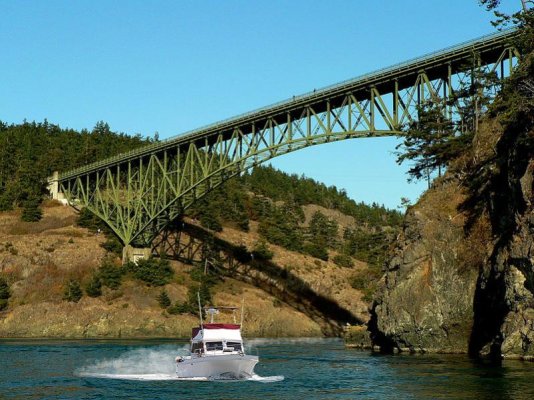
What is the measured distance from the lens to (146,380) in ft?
151

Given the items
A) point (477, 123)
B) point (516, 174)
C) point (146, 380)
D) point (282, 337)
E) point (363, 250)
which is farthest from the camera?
point (363, 250)

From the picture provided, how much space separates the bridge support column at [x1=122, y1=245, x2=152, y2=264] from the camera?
110 m

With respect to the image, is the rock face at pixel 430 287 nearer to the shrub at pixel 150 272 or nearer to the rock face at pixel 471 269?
the rock face at pixel 471 269

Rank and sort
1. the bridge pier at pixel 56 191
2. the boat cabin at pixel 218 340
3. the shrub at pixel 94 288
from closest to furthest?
the boat cabin at pixel 218 340 < the shrub at pixel 94 288 < the bridge pier at pixel 56 191

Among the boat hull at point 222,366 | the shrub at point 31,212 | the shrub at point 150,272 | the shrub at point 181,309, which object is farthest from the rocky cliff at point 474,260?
the shrub at point 31,212

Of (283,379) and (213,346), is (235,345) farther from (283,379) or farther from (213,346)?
Answer: (283,379)

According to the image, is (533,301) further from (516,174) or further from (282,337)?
(282,337)

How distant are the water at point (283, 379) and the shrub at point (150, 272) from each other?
144 feet

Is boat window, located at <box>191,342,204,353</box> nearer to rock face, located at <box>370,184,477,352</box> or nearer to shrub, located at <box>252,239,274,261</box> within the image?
rock face, located at <box>370,184,477,352</box>

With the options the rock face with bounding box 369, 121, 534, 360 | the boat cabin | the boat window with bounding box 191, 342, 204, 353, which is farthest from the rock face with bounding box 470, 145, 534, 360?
the boat window with bounding box 191, 342, 204, 353

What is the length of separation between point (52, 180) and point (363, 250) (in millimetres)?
59105

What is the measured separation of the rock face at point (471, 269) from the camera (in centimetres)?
4778

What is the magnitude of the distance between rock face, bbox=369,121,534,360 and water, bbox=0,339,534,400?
2480 mm

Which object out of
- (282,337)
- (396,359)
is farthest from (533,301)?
(282,337)
